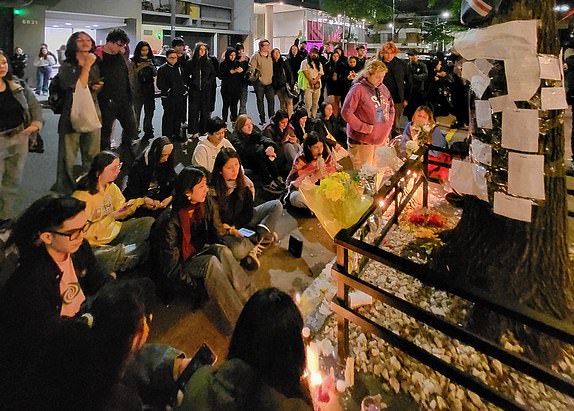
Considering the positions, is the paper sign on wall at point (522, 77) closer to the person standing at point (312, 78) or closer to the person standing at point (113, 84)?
the person standing at point (113, 84)

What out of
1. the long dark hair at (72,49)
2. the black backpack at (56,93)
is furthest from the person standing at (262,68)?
the black backpack at (56,93)

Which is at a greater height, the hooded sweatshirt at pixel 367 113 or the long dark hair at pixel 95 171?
the hooded sweatshirt at pixel 367 113

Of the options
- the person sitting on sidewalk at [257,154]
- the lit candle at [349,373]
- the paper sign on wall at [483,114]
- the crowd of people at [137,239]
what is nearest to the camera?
the crowd of people at [137,239]

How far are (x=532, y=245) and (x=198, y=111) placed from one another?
603 cm

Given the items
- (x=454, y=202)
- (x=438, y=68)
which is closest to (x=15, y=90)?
(x=454, y=202)

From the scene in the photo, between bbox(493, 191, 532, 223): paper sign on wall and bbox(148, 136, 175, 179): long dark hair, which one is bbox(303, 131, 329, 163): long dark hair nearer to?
bbox(148, 136, 175, 179): long dark hair

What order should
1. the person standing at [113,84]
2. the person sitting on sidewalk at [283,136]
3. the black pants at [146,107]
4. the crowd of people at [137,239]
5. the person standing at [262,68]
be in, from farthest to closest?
the person standing at [262,68]
the black pants at [146,107]
the person sitting on sidewalk at [283,136]
the person standing at [113,84]
the crowd of people at [137,239]

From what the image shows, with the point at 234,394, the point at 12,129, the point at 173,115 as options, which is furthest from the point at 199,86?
the point at 234,394

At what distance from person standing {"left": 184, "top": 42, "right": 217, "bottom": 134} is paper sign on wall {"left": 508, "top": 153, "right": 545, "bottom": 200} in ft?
19.1

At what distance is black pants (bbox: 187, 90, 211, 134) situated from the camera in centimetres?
744

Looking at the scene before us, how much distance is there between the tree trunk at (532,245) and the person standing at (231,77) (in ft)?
19.5

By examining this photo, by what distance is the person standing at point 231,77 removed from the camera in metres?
7.89

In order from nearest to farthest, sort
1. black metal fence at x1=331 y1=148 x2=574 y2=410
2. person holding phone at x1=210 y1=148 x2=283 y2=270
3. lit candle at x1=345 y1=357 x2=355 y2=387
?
1. black metal fence at x1=331 y1=148 x2=574 y2=410
2. lit candle at x1=345 y1=357 x2=355 y2=387
3. person holding phone at x1=210 y1=148 x2=283 y2=270

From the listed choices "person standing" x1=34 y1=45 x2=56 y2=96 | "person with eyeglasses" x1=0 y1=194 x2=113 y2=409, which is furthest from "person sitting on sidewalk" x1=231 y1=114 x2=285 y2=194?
"person standing" x1=34 y1=45 x2=56 y2=96
